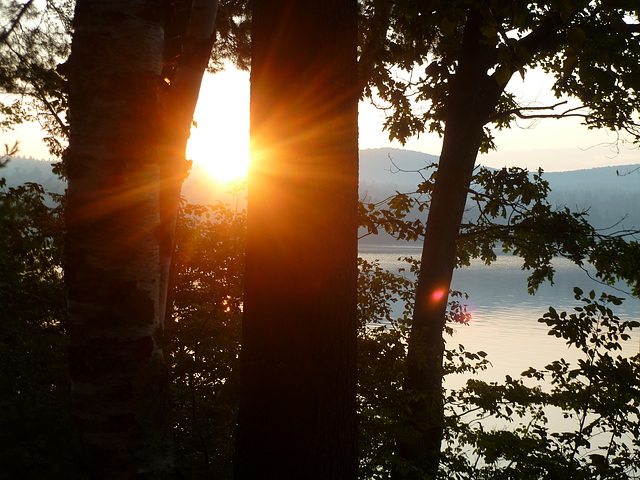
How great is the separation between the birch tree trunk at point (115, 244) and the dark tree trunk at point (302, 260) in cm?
59

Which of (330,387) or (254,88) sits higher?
(254,88)

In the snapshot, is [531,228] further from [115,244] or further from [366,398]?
[115,244]

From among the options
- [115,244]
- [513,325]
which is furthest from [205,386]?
[513,325]

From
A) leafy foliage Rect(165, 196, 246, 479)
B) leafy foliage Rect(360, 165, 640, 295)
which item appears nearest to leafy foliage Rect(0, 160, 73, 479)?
leafy foliage Rect(165, 196, 246, 479)

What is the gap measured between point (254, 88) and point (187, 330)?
291 centimetres

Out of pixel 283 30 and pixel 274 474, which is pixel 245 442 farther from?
pixel 283 30

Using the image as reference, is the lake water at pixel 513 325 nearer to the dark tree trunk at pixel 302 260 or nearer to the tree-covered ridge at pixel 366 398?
the tree-covered ridge at pixel 366 398

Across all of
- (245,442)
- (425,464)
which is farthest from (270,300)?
(425,464)

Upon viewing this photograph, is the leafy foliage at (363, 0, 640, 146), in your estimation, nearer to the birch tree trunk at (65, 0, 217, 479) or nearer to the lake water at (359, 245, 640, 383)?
the birch tree trunk at (65, 0, 217, 479)

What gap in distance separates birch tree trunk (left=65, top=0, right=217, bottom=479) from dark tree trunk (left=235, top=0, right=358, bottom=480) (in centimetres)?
59

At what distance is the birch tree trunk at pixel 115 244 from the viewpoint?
2438mm

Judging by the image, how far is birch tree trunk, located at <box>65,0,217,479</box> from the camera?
8.00 ft

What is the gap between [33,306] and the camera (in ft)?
26.2

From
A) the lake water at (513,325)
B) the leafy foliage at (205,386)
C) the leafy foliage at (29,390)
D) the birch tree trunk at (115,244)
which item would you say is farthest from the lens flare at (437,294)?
the birch tree trunk at (115,244)
